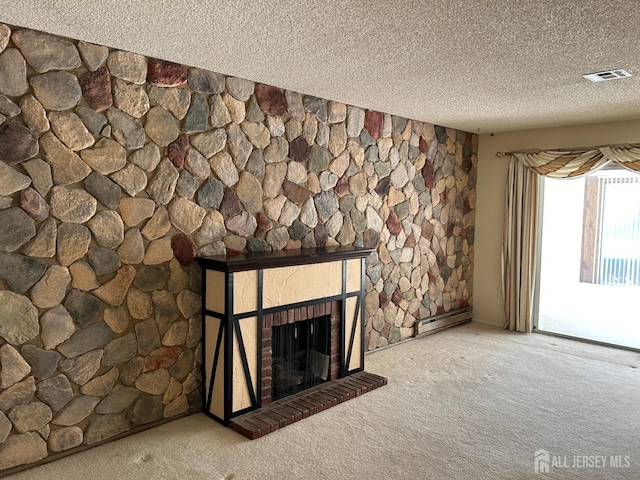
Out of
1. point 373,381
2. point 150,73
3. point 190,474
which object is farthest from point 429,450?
point 150,73

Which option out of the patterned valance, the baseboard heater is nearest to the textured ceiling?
the patterned valance

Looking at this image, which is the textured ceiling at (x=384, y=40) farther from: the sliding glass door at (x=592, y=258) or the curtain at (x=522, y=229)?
the sliding glass door at (x=592, y=258)

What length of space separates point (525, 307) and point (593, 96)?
8.47 feet

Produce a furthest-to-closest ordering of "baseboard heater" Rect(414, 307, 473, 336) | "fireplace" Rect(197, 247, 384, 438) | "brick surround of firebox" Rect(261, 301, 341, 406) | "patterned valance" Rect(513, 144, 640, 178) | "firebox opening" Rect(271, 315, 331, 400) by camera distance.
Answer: "baseboard heater" Rect(414, 307, 473, 336) → "patterned valance" Rect(513, 144, 640, 178) → "firebox opening" Rect(271, 315, 331, 400) → "brick surround of firebox" Rect(261, 301, 341, 406) → "fireplace" Rect(197, 247, 384, 438)

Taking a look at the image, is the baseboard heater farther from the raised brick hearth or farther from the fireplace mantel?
the fireplace mantel

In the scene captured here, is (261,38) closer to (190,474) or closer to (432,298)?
(190,474)

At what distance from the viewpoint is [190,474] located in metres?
2.53

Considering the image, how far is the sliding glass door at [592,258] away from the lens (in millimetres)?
4992

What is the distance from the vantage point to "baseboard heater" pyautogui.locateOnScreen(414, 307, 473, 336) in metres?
5.19

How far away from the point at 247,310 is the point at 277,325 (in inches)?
12.1

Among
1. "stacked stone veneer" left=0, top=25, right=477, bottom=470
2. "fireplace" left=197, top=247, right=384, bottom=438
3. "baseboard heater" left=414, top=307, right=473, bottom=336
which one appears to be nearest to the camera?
"stacked stone veneer" left=0, top=25, right=477, bottom=470

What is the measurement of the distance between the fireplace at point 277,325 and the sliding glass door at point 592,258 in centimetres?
273

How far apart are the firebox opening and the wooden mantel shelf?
1.61 feet

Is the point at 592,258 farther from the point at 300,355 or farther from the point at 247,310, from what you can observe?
the point at 247,310
